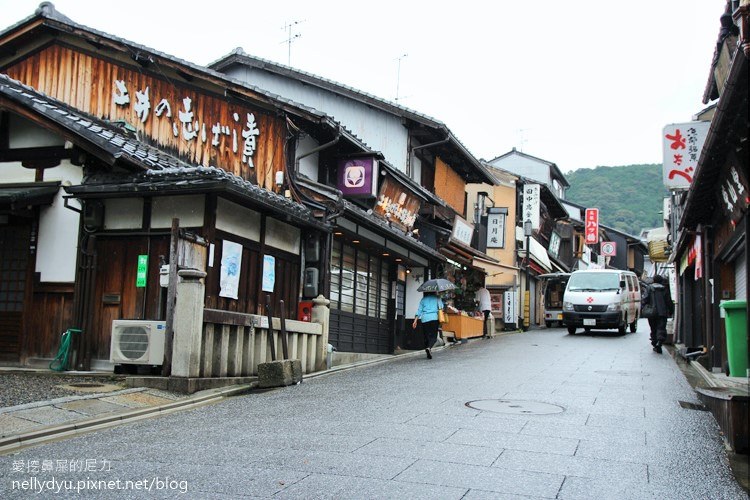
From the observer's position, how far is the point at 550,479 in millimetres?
5609

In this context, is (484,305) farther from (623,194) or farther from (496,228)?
(623,194)

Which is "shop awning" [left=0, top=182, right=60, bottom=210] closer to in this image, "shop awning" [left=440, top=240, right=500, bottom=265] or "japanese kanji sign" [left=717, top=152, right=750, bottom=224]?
"japanese kanji sign" [left=717, top=152, right=750, bottom=224]

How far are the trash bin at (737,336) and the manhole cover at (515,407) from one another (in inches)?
162

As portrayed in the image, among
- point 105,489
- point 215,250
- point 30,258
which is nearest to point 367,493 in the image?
point 105,489

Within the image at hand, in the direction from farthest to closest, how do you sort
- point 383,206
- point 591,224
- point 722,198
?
point 591,224 → point 383,206 → point 722,198

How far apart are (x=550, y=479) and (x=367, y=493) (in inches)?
61.8

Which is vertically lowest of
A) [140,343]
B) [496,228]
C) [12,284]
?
[140,343]

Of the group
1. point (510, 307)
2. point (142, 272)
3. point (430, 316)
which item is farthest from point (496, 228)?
point (142, 272)

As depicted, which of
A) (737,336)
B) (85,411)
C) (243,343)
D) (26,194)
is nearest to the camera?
(85,411)

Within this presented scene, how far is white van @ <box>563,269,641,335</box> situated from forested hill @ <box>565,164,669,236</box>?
178ft

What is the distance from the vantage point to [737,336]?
11406 millimetres

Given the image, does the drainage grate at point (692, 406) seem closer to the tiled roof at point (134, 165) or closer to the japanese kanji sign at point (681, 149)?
the japanese kanji sign at point (681, 149)

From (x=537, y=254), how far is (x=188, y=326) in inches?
1342

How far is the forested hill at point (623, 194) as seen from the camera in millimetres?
82375
